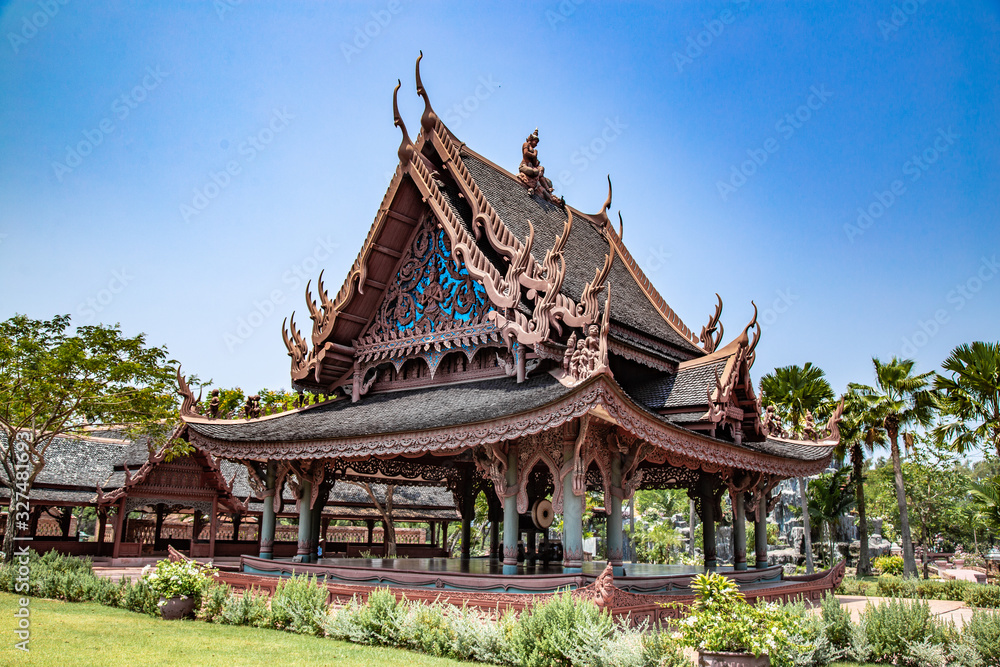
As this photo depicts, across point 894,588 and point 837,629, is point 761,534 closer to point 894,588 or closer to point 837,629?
point 837,629

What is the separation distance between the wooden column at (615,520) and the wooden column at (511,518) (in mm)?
1454

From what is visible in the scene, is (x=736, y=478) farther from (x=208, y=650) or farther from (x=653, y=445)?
(x=208, y=650)

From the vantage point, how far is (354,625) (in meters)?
10.3

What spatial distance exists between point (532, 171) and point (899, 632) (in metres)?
13.2

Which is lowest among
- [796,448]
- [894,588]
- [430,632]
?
[894,588]

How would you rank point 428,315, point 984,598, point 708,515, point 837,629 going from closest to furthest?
point 837,629, point 428,315, point 708,515, point 984,598

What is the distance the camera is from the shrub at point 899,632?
9547mm

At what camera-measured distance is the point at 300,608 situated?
36.2 ft

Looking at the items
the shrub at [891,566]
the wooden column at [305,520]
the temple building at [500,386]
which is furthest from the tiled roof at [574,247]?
the shrub at [891,566]

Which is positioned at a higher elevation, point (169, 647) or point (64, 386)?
point (64, 386)

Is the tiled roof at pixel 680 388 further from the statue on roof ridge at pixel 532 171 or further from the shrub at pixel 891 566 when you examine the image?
the shrub at pixel 891 566

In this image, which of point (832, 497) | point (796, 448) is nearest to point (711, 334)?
point (796, 448)

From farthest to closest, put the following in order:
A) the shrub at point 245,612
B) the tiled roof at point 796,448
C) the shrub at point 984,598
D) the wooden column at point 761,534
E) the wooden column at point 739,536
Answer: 1. the shrub at point 984,598
2. the wooden column at point 761,534
3. the tiled roof at point 796,448
4. the wooden column at point 739,536
5. the shrub at point 245,612

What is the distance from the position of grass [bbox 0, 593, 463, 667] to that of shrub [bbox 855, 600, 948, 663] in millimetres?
5637
